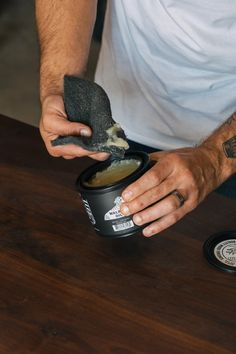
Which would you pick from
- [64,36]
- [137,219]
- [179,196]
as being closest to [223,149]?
[179,196]

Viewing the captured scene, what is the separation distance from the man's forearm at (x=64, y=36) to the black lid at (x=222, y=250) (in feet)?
1.57

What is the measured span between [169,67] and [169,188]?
0.43 metres

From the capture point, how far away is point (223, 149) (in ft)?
4.05

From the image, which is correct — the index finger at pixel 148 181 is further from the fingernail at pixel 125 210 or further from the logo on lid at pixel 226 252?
the logo on lid at pixel 226 252

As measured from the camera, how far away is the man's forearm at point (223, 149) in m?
1.22

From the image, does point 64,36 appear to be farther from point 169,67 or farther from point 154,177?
point 154,177

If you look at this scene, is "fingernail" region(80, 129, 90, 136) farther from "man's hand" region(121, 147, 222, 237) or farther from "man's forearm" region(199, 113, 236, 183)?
"man's forearm" region(199, 113, 236, 183)

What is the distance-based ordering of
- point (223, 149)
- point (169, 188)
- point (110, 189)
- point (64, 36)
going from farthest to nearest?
1. point (64, 36)
2. point (223, 149)
3. point (169, 188)
4. point (110, 189)

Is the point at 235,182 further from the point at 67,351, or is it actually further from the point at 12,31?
the point at 12,31

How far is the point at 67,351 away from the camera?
0.93m

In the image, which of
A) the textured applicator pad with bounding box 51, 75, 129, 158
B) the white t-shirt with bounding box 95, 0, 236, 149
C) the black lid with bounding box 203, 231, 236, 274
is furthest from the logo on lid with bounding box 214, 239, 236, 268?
the white t-shirt with bounding box 95, 0, 236, 149

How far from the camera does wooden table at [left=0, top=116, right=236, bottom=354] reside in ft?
3.12

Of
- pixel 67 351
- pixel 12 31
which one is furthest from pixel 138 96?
pixel 12 31

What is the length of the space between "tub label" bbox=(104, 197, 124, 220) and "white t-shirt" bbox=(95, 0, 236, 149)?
0.49m
